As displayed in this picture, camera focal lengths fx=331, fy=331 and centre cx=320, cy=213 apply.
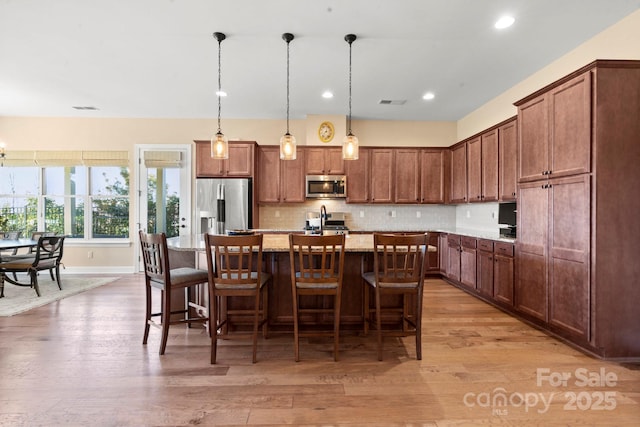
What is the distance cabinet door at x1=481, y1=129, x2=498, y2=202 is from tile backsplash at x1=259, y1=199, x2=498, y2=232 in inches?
51.5

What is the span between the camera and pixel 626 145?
2650 millimetres

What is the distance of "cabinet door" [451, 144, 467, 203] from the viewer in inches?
220

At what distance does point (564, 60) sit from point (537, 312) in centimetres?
287

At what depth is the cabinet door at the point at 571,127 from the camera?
2.73m


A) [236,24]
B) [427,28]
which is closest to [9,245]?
[236,24]

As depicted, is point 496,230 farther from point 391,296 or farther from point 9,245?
point 9,245

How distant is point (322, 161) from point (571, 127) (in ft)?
12.5

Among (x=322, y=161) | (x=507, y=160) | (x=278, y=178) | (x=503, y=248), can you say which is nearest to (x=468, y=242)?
(x=503, y=248)

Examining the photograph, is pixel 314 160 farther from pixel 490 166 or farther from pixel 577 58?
pixel 577 58

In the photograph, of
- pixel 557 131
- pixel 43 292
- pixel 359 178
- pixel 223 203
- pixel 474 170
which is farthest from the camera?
pixel 359 178

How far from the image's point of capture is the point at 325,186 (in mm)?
5992

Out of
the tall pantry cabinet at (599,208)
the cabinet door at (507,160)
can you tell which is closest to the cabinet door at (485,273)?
the cabinet door at (507,160)

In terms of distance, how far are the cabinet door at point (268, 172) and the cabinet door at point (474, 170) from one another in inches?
129

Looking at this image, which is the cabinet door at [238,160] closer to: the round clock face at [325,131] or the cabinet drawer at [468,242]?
the round clock face at [325,131]
